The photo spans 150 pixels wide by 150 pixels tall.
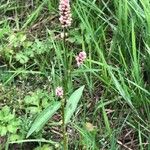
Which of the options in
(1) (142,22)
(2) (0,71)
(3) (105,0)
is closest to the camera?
(1) (142,22)

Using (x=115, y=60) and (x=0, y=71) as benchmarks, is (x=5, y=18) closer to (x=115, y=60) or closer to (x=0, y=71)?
(x=0, y=71)

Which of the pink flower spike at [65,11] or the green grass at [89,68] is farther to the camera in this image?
the green grass at [89,68]

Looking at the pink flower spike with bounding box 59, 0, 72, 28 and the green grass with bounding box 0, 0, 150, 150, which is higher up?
the pink flower spike with bounding box 59, 0, 72, 28

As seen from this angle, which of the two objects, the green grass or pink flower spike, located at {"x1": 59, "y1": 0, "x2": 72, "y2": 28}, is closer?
pink flower spike, located at {"x1": 59, "y1": 0, "x2": 72, "y2": 28}

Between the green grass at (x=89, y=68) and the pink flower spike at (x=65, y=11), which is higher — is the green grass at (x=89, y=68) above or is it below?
below

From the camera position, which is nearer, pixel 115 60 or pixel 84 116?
pixel 84 116

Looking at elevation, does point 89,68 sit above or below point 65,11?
below

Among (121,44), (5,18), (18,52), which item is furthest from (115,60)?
(5,18)

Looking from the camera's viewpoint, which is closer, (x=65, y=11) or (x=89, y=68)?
(x=65, y=11)
